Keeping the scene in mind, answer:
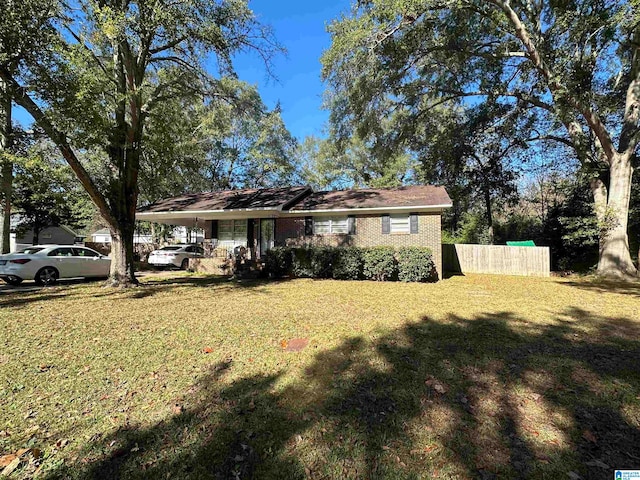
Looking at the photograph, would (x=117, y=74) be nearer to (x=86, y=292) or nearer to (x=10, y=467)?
(x=86, y=292)

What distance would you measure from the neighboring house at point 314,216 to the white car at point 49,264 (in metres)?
4.78

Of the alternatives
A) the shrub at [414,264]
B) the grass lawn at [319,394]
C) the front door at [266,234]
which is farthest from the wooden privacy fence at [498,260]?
the front door at [266,234]

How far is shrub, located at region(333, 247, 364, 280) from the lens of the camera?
39.9 feet

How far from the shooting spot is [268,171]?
2780 centimetres

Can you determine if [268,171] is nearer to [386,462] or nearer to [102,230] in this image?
[386,462]

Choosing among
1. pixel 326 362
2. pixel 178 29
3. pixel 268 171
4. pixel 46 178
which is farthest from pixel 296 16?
pixel 268 171

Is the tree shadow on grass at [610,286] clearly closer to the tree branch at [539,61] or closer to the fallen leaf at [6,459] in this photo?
the tree branch at [539,61]

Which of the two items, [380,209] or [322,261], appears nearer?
[322,261]

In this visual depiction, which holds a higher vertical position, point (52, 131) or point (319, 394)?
point (52, 131)

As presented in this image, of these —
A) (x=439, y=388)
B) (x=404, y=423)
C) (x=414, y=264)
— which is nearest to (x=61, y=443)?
(x=404, y=423)

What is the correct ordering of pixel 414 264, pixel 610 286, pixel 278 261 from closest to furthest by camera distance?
pixel 610 286, pixel 414 264, pixel 278 261

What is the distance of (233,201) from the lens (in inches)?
645

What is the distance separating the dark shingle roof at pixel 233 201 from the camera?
15.2 metres

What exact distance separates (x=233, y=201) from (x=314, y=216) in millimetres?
4624
